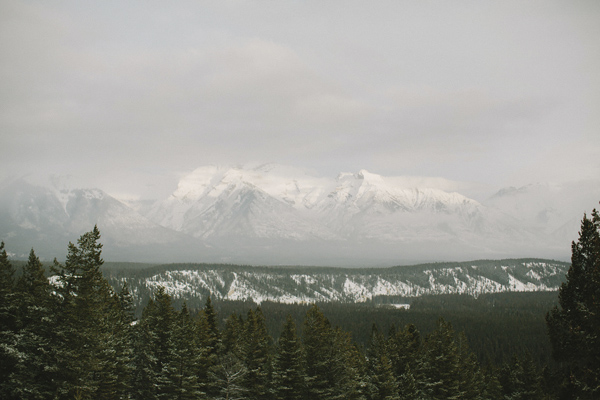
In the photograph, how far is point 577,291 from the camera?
72.2 feet

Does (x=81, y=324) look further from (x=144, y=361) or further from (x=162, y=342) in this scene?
(x=144, y=361)

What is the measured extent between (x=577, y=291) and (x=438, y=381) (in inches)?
813

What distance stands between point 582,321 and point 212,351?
34.1 m

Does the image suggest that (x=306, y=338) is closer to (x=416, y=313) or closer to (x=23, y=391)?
(x=23, y=391)

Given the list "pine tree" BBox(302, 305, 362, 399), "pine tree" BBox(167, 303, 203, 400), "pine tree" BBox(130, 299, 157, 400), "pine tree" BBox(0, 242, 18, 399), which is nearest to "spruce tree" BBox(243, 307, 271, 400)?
"pine tree" BBox(302, 305, 362, 399)

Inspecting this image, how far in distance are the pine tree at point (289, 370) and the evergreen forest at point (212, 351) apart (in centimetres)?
9

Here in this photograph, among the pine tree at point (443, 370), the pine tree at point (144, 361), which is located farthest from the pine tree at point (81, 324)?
the pine tree at point (443, 370)

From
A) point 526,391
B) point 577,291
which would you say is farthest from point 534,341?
point 577,291

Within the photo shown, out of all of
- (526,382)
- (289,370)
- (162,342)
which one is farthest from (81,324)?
(526,382)

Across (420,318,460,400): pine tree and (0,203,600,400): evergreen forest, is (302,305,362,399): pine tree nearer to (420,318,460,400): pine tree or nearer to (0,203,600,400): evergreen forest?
(0,203,600,400): evergreen forest

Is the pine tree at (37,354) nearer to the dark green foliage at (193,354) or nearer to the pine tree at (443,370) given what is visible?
the dark green foliage at (193,354)

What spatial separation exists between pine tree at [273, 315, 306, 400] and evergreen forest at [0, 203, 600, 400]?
0.09 m

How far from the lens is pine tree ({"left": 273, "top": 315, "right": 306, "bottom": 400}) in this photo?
35.1 meters

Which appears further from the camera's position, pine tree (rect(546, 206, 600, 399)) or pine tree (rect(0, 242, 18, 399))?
pine tree (rect(0, 242, 18, 399))
